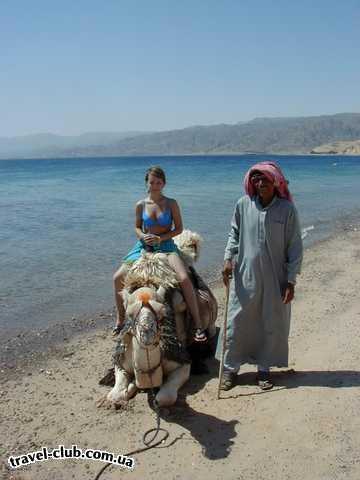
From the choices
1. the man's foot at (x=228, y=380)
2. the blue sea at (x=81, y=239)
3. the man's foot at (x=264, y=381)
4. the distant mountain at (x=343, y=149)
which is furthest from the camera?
the distant mountain at (x=343, y=149)

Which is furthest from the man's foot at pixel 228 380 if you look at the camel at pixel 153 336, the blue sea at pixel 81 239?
the blue sea at pixel 81 239

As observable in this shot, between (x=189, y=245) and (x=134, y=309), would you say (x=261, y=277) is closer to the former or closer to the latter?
(x=134, y=309)

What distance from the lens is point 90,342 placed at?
7.48 meters

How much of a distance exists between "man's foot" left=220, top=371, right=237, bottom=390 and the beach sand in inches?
2.7

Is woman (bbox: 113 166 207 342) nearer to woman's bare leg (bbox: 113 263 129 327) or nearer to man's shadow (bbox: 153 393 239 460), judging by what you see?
woman's bare leg (bbox: 113 263 129 327)

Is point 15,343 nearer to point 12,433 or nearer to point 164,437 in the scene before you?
point 12,433

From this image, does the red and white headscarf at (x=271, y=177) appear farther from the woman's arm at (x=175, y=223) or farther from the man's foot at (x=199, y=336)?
the man's foot at (x=199, y=336)

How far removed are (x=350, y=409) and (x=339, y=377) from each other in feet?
2.47

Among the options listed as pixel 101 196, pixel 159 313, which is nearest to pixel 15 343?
pixel 159 313

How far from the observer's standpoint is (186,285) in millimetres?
5699

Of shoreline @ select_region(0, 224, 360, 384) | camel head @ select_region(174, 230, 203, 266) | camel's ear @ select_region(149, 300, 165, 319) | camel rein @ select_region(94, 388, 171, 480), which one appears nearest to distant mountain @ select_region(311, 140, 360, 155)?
shoreline @ select_region(0, 224, 360, 384)

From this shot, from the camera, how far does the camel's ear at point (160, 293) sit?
5254mm

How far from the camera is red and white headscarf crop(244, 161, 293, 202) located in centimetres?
503

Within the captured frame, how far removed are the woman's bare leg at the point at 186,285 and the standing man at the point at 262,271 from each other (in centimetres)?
Result: 42
